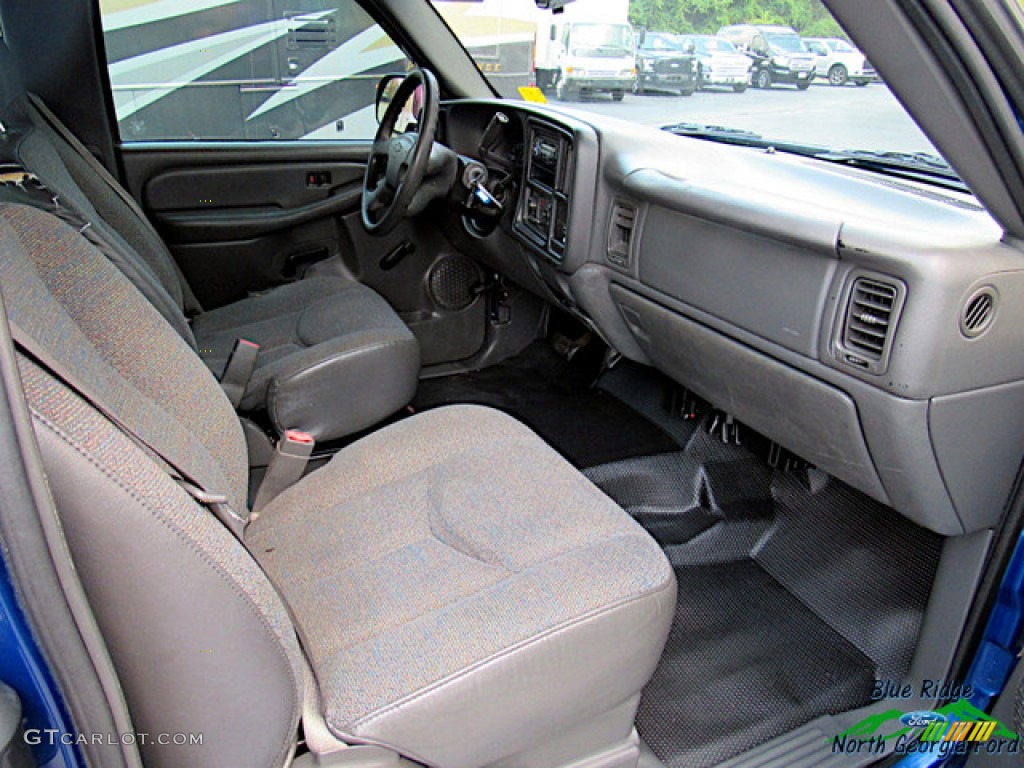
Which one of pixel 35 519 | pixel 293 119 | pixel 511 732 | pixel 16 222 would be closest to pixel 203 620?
pixel 35 519

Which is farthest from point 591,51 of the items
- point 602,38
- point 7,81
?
point 7,81

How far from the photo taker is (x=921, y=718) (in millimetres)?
1378

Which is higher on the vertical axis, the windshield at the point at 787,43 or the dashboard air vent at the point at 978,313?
the windshield at the point at 787,43

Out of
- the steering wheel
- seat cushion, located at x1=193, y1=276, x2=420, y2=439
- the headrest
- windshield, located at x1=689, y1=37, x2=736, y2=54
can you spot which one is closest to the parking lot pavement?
windshield, located at x1=689, y1=37, x2=736, y2=54

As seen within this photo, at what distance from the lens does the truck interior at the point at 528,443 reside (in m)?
0.75

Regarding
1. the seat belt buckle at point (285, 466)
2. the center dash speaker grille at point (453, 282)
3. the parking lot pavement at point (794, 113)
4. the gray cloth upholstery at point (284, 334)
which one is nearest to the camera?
the seat belt buckle at point (285, 466)

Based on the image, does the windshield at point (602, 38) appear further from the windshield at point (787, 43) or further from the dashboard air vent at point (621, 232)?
the dashboard air vent at point (621, 232)

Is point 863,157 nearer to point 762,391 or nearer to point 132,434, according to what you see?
point 762,391

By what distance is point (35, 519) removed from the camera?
603 millimetres

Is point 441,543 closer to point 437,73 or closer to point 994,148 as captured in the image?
point 994,148

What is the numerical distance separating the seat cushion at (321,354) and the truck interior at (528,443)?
1 cm

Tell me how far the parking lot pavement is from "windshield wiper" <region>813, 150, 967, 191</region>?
18 millimetres

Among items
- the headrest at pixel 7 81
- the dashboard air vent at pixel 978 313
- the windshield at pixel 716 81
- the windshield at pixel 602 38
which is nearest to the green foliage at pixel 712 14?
the windshield at pixel 716 81

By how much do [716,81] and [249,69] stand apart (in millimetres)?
1861
